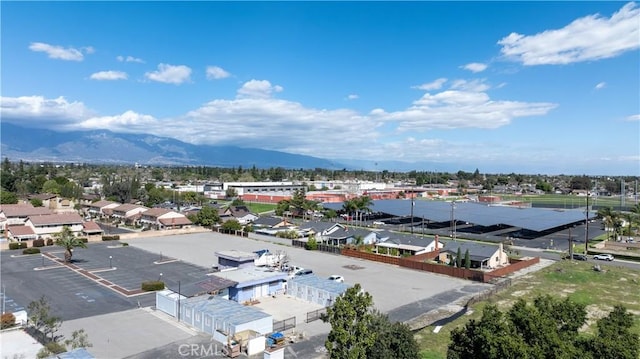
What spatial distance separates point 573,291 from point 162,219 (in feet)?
166

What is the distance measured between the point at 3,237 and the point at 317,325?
47.3 metres

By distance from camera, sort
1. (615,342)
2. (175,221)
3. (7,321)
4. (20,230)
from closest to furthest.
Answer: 1. (615,342)
2. (7,321)
3. (20,230)
4. (175,221)

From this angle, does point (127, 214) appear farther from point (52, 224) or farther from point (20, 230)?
point (20, 230)

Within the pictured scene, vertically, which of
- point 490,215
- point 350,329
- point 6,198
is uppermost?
point 6,198

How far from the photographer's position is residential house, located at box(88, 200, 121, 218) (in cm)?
7131

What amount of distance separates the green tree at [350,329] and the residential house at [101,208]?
2614 inches

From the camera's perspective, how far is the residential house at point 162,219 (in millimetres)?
59188

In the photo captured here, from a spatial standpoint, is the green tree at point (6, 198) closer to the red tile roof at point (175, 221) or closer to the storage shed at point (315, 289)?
the red tile roof at point (175, 221)

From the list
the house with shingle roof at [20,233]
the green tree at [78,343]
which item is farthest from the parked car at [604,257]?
the house with shingle roof at [20,233]

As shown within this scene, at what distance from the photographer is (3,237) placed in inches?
2003

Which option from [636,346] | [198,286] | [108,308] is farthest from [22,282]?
[636,346]

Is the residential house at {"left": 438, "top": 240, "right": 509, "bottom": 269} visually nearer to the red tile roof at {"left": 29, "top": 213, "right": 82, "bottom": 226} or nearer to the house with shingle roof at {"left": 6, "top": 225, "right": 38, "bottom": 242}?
the red tile roof at {"left": 29, "top": 213, "right": 82, "bottom": 226}

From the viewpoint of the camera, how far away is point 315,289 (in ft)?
88.7

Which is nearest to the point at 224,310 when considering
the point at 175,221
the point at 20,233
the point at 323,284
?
the point at 323,284
